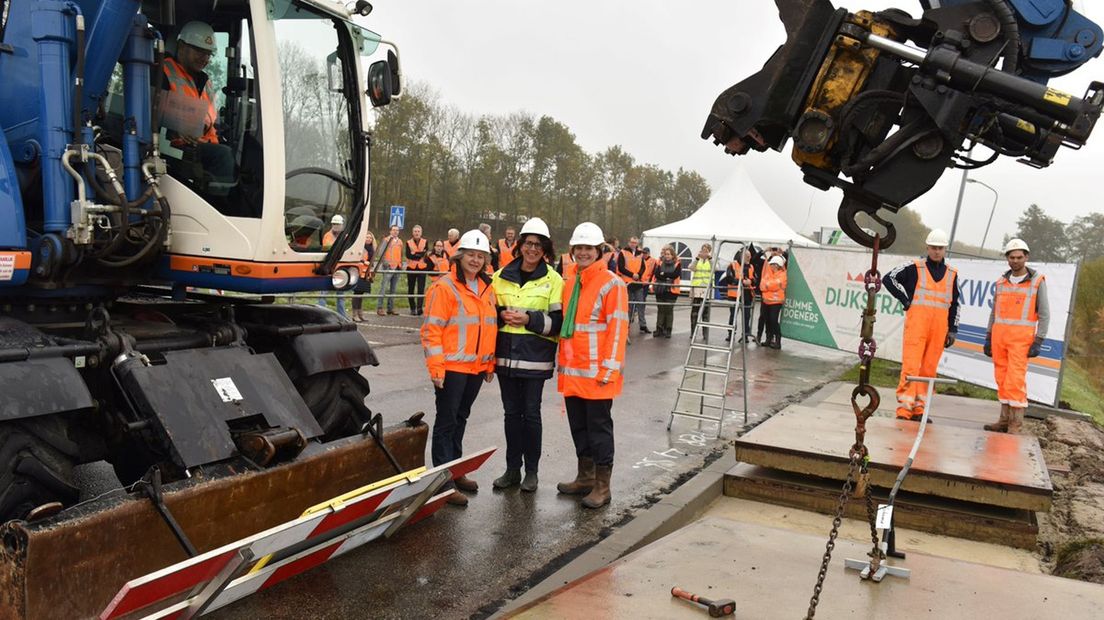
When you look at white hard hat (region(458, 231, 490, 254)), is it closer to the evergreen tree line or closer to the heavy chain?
the heavy chain

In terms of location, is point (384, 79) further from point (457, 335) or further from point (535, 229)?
point (457, 335)

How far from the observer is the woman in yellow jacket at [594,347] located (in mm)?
6043

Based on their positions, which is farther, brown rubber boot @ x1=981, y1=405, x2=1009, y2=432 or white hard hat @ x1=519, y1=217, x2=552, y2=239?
brown rubber boot @ x1=981, y1=405, x2=1009, y2=432

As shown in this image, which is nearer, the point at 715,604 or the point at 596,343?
the point at 715,604

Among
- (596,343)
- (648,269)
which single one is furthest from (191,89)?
(648,269)

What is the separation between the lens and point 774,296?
16.5m

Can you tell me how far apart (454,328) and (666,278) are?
1402 centimetres

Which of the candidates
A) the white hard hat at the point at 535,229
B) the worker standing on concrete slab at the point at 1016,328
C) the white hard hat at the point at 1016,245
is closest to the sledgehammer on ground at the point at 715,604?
the white hard hat at the point at 535,229

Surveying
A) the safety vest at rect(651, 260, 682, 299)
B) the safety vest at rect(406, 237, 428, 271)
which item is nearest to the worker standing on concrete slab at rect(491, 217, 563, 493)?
the safety vest at rect(406, 237, 428, 271)

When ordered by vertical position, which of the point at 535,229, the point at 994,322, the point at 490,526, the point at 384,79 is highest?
the point at 384,79

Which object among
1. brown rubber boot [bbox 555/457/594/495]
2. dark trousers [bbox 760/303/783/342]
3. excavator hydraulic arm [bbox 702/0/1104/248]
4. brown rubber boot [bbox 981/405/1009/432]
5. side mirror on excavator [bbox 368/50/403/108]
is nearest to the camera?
excavator hydraulic arm [bbox 702/0/1104/248]

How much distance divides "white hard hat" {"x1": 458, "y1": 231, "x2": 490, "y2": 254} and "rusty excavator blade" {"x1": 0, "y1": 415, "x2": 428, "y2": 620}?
1.76 meters

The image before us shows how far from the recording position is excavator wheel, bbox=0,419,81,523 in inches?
149

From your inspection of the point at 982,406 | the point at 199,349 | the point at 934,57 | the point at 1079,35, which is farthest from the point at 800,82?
the point at 982,406
